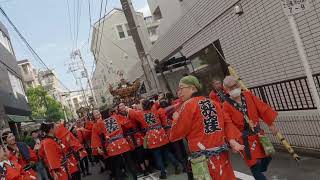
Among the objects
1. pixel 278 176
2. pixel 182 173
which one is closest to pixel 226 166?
pixel 278 176

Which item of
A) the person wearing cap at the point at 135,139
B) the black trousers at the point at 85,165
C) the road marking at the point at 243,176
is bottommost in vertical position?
the road marking at the point at 243,176

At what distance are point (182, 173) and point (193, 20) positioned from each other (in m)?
5.15

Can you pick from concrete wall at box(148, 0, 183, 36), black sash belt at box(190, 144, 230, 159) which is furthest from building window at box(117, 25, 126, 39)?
black sash belt at box(190, 144, 230, 159)

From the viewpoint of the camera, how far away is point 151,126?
375 inches

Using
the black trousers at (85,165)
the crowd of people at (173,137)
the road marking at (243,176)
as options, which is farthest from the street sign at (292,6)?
the black trousers at (85,165)

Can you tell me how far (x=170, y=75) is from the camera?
2119 cm

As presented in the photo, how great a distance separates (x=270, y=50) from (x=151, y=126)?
3.03m

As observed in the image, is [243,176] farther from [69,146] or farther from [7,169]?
[7,169]

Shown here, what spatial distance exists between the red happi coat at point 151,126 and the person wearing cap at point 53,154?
83.7 inches

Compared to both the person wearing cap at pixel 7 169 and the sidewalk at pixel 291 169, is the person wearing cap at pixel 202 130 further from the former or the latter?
the person wearing cap at pixel 7 169

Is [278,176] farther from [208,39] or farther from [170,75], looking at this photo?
[170,75]

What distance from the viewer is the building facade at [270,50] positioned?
7.57 metres

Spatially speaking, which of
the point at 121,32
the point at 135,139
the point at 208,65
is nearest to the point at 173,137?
the point at 135,139

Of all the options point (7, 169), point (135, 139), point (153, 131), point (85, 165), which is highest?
point (7, 169)
